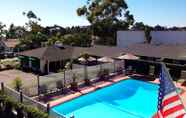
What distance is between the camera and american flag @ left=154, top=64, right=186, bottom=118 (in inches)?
282

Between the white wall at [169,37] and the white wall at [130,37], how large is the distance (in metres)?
2.03

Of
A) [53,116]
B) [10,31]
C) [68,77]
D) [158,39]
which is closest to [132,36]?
[158,39]

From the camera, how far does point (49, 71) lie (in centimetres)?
3459

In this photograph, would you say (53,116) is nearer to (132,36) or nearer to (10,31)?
(132,36)

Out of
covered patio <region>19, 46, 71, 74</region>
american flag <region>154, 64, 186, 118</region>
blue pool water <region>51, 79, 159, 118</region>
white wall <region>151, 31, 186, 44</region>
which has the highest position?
white wall <region>151, 31, 186, 44</region>

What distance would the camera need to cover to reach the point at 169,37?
1622 inches

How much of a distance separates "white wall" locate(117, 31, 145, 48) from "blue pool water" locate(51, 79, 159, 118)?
16407mm

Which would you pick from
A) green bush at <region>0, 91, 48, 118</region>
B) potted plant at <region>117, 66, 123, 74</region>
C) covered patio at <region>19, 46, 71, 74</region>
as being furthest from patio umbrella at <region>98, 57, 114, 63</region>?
green bush at <region>0, 91, 48, 118</region>

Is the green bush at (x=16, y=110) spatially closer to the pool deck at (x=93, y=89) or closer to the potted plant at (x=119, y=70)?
the pool deck at (x=93, y=89)

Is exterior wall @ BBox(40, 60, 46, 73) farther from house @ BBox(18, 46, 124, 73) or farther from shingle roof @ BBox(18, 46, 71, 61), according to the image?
shingle roof @ BBox(18, 46, 71, 61)

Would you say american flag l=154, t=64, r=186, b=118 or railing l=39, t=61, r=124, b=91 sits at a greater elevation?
american flag l=154, t=64, r=186, b=118

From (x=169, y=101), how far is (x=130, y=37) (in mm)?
38339

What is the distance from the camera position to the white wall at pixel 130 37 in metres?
43.6

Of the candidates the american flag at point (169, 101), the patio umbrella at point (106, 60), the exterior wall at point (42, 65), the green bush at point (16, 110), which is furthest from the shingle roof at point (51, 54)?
the american flag at point (169, 101)
